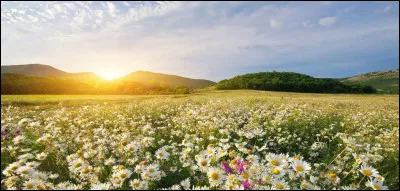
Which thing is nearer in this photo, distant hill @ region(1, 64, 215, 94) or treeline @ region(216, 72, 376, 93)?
distant hill @ region(1, 64, 215, 94)

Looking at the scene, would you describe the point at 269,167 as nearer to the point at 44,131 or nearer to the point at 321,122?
the point at 44,131

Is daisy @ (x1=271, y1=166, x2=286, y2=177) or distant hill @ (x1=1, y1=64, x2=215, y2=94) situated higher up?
distant hill @ (x1=1, y1=64, x2=215, y2=94)

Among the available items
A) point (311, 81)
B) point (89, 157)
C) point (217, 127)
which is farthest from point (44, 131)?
point (311, 81)

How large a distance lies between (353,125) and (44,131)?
29.0 ft

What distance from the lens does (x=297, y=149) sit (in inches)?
271

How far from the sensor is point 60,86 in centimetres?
3522

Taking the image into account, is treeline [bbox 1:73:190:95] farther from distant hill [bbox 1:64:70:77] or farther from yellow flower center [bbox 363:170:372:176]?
yellow flower center [bbox 363:170:372:176]

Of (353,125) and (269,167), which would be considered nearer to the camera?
(269,167)

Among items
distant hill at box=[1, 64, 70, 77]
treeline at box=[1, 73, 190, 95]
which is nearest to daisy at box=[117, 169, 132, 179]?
treeline at box=[1, 73, 190, 95]

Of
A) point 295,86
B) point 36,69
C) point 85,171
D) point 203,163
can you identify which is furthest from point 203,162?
point 295,86

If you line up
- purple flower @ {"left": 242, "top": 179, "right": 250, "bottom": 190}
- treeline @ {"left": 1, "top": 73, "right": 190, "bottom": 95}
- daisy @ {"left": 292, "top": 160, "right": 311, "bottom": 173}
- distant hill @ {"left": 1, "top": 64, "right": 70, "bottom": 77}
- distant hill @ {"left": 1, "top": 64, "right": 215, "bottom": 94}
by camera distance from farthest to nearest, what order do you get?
distant hill @ {"left": 1, "top": 64, "right": 70, "bottom": 77}
distant hill @ {"left": 1, "top": 64, "right": 215, "bottom": 94}
treeline @ {"left": 1, "top": 73, "right": 190, "bottom": 95}
daisy @ {"left": 292, "top": 160, "right": 311, "bottom": 173}
purple flower @ {"left": 242, "top": 179, "right": 250, "bottom": 190}

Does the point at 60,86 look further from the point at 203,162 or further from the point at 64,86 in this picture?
the point at 203,162

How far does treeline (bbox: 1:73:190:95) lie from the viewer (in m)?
31.2

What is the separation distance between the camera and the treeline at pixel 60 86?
102ft
